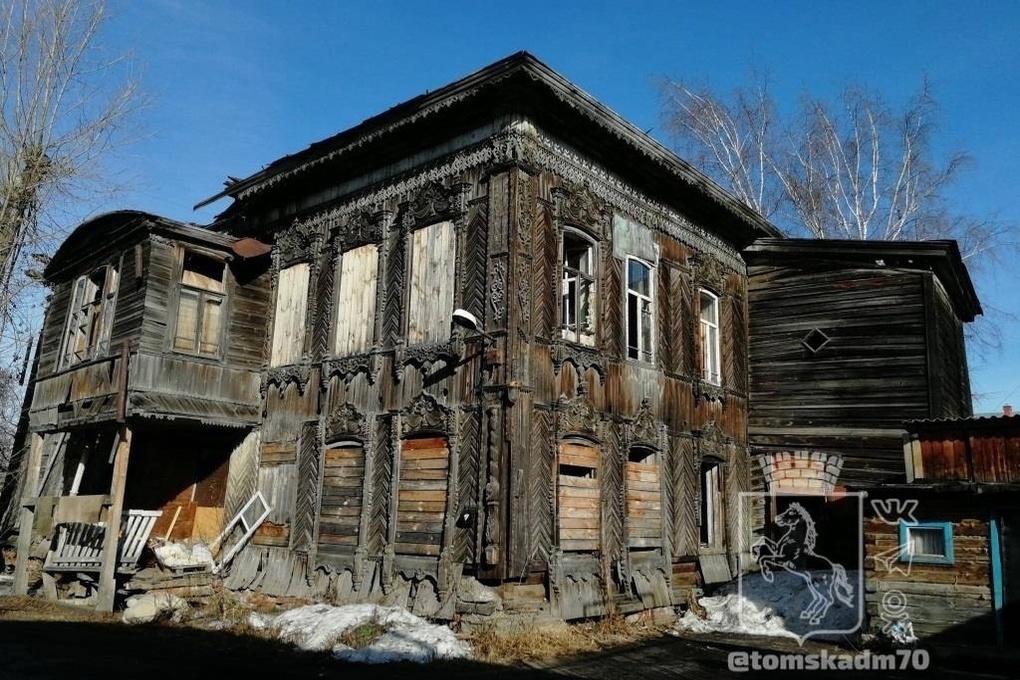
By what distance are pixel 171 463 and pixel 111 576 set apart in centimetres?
292

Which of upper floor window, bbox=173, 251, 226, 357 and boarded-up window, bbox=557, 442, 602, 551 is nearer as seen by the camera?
boarded-up window, bbox=557, 442, 602, 551

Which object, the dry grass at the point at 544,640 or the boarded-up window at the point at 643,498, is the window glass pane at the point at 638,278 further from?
the dry grass at the point at 544,640

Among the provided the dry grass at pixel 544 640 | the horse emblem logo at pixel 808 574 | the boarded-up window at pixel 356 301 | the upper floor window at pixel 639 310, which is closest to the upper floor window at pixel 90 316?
the boarded-up window at pixel 356 301

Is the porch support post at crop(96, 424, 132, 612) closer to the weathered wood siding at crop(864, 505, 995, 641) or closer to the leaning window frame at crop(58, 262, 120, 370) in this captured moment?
the leaning window frame at crop(58, 262, 120, 370)

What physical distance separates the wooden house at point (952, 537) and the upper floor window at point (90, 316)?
44.7ft

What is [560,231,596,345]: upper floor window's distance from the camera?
42.2 feet

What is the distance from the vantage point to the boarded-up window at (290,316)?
49.5 feet

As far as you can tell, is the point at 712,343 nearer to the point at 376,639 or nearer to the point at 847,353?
the point at 847,353

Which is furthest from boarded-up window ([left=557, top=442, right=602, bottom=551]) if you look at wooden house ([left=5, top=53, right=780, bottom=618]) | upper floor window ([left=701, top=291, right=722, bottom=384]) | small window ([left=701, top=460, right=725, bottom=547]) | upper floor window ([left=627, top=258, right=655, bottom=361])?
upper floor window ([left=701, top=291, right=722, bottom=384])

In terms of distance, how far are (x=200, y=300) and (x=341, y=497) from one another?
490 centimetres

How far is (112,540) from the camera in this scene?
1276 centimetres

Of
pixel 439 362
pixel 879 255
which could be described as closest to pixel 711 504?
pixel 879 255

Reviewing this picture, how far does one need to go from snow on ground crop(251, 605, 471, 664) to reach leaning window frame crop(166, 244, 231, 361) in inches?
205

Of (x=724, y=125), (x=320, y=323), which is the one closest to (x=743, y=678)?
(x=320, y=323)
